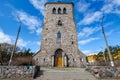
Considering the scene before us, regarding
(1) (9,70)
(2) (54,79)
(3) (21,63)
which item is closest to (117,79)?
(2) (54,79)

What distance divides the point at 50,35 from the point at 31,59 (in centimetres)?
646

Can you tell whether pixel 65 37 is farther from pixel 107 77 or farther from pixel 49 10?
pixel 107 77

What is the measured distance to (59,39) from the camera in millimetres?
32156

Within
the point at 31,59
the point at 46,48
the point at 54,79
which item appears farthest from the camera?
the point at 46,48

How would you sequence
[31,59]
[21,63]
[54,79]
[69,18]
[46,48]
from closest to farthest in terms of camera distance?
[54,79]
[21,63]
[31,59]
[46,48]
[69,18]

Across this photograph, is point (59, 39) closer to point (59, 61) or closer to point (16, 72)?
point (59, 61)

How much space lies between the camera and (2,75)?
15.8 meters

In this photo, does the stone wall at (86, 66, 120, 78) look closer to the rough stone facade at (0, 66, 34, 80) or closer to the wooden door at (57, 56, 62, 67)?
the rough stone facade at (0, 66, 34, 80)

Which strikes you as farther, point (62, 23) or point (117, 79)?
point (62, 23)

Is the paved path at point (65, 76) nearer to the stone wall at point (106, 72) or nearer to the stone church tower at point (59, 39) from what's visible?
the stone wall at point (106, 72)

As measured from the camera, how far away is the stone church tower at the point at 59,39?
3080 cm

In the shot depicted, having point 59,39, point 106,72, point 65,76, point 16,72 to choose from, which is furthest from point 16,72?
point 59,39

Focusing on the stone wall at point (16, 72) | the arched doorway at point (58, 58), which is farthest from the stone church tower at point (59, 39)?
the stone wall at point (16, 72)

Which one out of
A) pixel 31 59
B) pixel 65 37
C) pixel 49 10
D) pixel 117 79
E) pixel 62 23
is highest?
pixel 49 10
